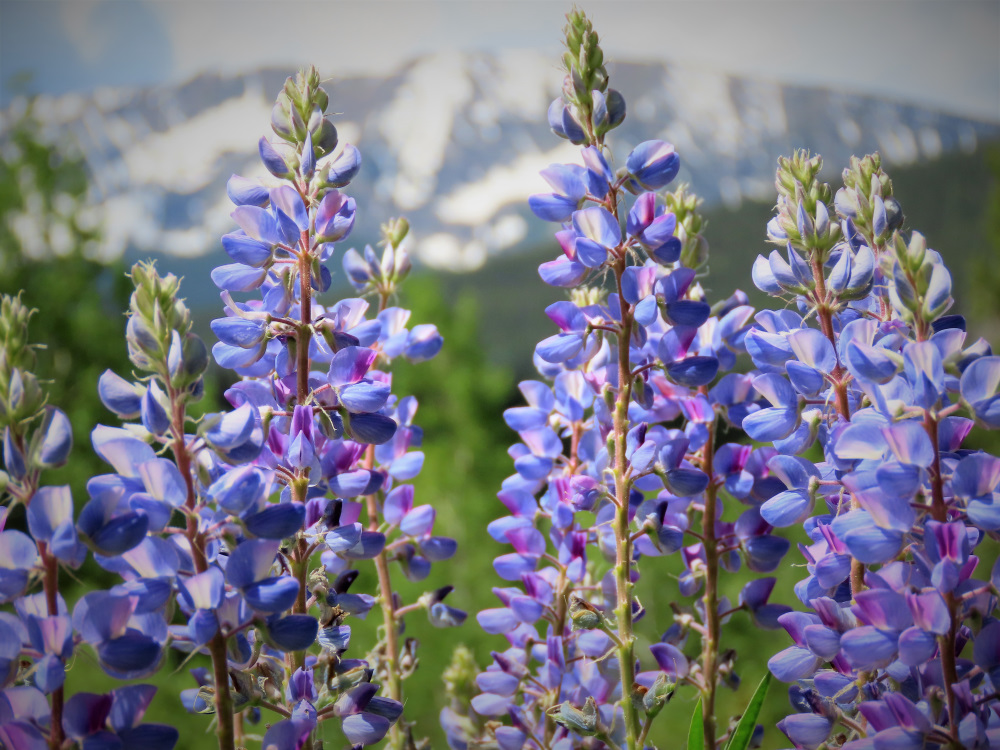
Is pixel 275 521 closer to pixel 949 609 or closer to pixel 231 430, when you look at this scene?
pixel 231 430

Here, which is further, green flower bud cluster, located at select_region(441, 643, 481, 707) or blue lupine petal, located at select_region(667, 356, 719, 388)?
green flower bud cluster, located at select_region(441, 643, 481, 707)

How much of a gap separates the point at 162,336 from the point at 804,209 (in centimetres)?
33

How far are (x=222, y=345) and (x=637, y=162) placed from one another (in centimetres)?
24

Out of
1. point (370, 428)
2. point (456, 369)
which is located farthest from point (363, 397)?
point (456, 369)

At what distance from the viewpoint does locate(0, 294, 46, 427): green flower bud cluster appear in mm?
269

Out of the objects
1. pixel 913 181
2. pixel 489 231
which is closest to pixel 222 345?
pixel 913 181

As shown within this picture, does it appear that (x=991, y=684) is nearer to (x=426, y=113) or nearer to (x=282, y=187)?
(x=282, y=187)

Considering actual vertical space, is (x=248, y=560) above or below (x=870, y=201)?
below

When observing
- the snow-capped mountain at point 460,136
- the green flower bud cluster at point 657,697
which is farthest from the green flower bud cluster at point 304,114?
the snow-capped mountain at point 460,136

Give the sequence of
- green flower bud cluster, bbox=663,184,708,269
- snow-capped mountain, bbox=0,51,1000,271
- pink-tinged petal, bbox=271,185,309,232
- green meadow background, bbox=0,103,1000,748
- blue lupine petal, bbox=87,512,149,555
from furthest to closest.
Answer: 1. snow-capped mountain, bbox=0,51,1000,271
2. green meadow background, bbox=0,103,1000,748
3. green flower bud cluster, bbox=663,184,708,269
4. pink-tinged petal, bbox=271,185,309,232
5. blue lupine petal, bbox=87,512,149,555

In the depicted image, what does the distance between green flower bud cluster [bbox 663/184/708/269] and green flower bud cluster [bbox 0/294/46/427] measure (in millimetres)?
368

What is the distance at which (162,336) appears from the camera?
0.96 ft

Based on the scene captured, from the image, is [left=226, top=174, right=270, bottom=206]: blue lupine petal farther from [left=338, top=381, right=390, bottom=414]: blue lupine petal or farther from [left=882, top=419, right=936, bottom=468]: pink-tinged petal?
[left=882, top=419, right=936, bottom=468]: pink-tinged petal

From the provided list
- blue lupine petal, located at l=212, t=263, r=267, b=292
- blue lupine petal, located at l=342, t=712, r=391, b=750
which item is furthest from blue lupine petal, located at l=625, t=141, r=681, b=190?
blue lupine petal, located at l=342, t=712, r=391, b=750
